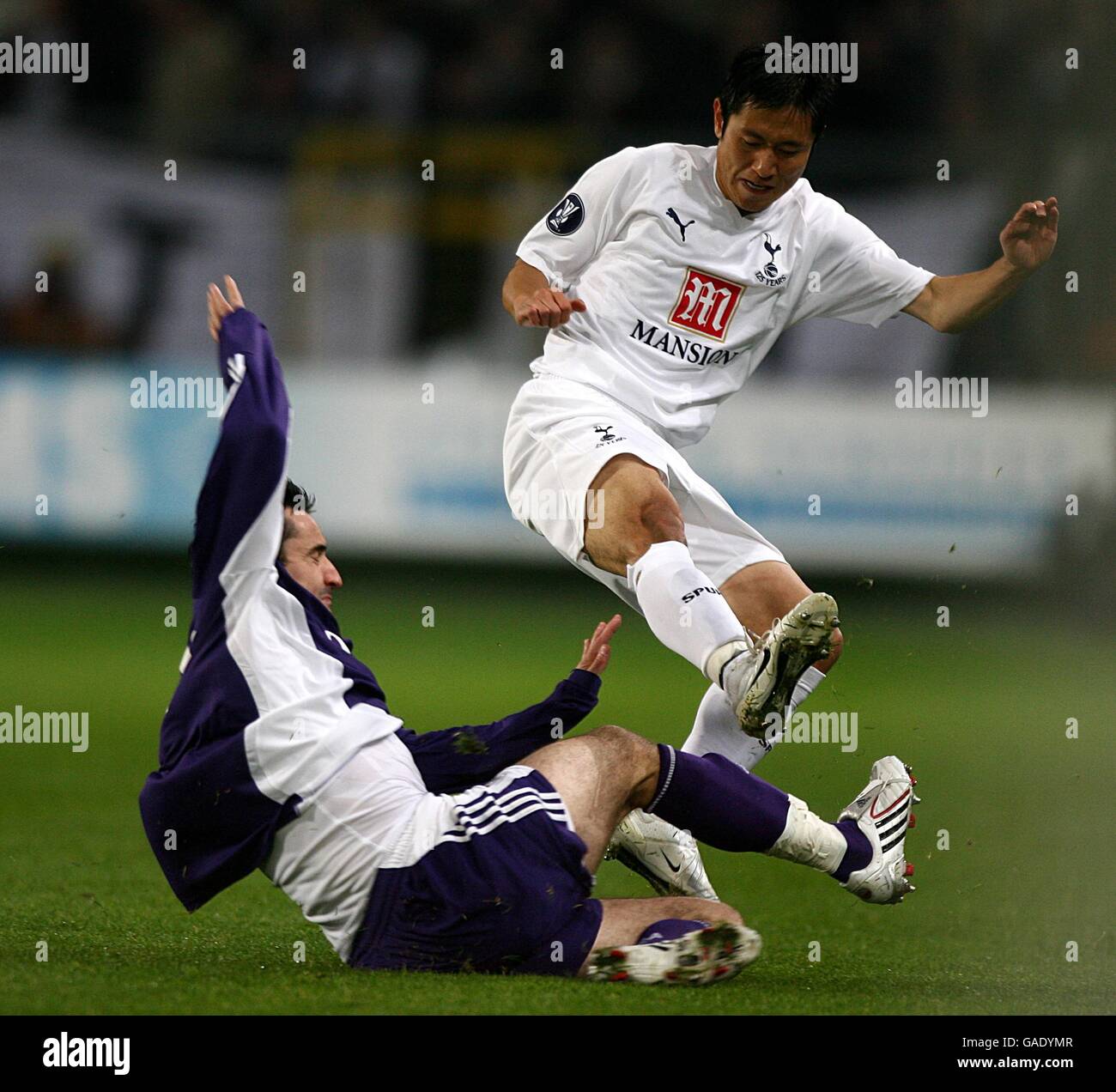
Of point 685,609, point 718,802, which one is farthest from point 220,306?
point 718,802

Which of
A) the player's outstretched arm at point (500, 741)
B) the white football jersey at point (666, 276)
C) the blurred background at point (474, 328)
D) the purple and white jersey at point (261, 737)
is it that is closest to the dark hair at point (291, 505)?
the purple and white jersey at point (261, 737)

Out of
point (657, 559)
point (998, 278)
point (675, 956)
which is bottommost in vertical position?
point (675, 956)

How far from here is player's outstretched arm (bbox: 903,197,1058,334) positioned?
490cm

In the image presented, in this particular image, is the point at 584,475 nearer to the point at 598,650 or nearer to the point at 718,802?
the point at 598,650

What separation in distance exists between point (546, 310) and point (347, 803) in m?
1.39

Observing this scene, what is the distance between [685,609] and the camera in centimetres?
414

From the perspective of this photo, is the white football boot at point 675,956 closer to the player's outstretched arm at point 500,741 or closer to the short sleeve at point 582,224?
the player's outstretched arm at point 500,741

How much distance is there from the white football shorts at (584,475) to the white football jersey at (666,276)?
4.7 inches

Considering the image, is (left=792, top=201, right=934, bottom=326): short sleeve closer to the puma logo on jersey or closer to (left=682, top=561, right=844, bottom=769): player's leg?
the puma logo on jersey

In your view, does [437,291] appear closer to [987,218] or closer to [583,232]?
[987,218]

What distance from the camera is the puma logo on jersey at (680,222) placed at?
4.85m

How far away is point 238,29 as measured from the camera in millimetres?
13039

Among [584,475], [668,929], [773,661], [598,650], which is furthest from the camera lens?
[584,475]

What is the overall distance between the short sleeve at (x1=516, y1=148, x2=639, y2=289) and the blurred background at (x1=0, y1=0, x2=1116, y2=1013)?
4516mm
